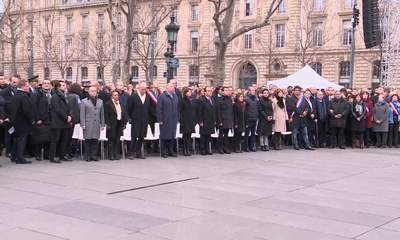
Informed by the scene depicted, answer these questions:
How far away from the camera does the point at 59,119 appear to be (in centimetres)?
1307

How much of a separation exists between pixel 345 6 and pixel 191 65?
59.9 feet

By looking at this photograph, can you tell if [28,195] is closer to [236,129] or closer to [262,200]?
[262,200]

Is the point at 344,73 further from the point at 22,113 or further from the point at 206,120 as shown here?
the point at 22,113

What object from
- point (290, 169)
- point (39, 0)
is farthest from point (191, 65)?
point (290, 169)

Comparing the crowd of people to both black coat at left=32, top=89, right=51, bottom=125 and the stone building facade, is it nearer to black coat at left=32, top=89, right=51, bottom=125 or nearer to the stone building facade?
black coat at left=32, top=89, right=51, bottom=125

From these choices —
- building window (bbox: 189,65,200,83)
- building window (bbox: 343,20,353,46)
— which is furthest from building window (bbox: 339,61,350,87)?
building window (bbox: 189,65,200,83)

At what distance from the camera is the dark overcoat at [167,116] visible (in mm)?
14570

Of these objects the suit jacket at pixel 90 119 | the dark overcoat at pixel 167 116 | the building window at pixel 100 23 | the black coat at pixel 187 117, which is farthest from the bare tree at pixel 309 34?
the suit jacket at pixel 90 119

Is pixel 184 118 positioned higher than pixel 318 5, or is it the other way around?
pixel 318 5

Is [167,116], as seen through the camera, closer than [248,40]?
Yes

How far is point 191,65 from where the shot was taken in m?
63.6

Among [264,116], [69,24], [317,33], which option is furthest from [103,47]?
[264,116]

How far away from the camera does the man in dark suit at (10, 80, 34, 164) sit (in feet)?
41.1

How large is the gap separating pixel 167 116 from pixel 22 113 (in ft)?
11.9
